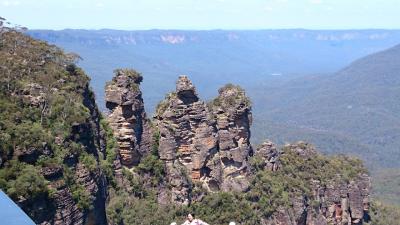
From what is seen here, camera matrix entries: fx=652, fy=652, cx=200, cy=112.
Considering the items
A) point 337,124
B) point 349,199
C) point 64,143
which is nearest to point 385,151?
point 337,124

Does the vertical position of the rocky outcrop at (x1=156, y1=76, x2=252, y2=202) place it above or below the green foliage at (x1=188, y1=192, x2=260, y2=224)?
above

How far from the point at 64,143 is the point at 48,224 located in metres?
3.47

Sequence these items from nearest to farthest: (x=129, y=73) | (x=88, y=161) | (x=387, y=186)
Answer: (x=88, y=161), (x=129, y=73), (x=387, y=186)

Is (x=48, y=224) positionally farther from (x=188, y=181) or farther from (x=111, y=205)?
(x=188, y=181)

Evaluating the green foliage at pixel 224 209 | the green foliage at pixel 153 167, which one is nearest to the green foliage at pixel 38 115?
the green foliage at pixel 153 167

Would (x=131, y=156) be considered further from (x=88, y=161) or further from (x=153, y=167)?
(x=88, y=161)

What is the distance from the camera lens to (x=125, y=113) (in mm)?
33688

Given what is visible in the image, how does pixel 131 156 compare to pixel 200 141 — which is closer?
pixel 131 156

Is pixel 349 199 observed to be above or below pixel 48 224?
below

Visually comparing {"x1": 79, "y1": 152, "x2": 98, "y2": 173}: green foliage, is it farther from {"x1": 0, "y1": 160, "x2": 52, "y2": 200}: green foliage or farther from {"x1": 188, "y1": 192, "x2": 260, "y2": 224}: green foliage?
{"x1": 188, "y1": 192, "x2": 260, "y2": 224}: green foliage

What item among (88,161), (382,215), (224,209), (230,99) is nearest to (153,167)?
(224,209)

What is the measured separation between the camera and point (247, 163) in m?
37.9

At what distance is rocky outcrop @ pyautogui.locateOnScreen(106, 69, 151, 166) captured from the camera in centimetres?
3350

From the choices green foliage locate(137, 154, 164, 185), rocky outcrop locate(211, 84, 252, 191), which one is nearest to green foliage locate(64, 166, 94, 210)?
green foliage locate(137, 154, 164, 185)
